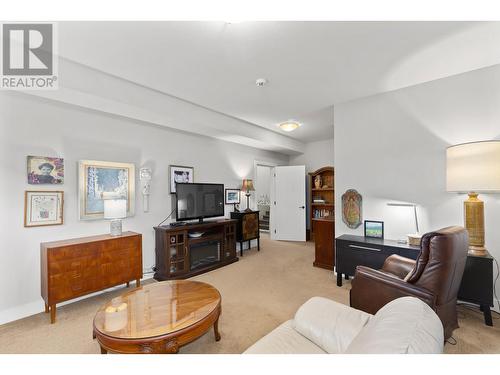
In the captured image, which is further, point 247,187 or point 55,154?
point 247,187

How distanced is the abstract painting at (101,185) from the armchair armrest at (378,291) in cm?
299

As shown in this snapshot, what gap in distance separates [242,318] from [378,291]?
1276mm

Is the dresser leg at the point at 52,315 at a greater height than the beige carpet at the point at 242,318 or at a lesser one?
greater

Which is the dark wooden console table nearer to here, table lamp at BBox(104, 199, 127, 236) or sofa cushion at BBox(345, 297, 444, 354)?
sofa cushion at BBox(345, 297, 444, 354)

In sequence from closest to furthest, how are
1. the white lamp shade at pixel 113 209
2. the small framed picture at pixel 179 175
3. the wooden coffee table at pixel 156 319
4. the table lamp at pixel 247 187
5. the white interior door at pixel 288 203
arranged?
the wooden coffee table at pixel 156 319, the white lamp shade at pixel 113 209, the small framed picture at pixel 179 175, the table lamp at pixel 247 187, the white interior door at pixel 288 203

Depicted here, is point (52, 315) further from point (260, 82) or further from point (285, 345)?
point (260, 82)

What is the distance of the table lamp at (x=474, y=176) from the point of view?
78.2 inches

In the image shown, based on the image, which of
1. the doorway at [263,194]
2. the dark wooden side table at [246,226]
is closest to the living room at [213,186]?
the dark wooden side table at [246,226]

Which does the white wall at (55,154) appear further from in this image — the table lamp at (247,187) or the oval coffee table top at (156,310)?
the table lamp at (247,187)

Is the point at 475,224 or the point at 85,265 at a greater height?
the point at 475,224

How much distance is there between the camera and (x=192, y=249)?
11.7 feet

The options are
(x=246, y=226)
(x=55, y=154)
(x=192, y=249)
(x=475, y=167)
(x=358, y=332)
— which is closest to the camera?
(x=358, y=332)

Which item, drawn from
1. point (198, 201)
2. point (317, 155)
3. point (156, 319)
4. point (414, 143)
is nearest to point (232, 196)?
point (198, 201)

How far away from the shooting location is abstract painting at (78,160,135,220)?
2.78 metres
